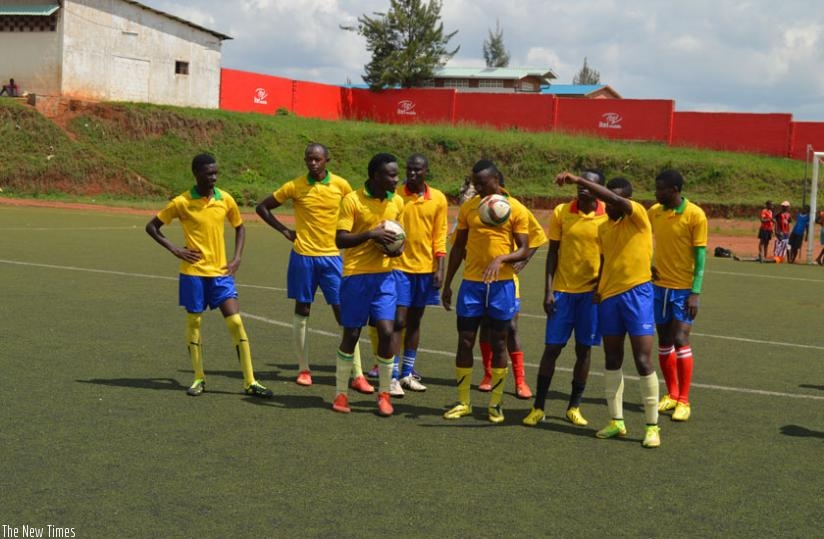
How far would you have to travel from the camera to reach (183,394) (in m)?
8.94

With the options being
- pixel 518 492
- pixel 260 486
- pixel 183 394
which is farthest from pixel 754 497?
pixel 183 394

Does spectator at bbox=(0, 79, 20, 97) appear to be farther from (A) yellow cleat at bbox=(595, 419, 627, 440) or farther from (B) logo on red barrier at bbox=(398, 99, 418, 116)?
(A) yellow cleat at bbox=(595, 419, 627, 440)

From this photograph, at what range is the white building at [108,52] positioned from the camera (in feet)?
155

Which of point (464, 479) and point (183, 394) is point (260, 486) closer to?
point (464, 479)

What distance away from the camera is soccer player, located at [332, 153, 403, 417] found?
8.41 meters

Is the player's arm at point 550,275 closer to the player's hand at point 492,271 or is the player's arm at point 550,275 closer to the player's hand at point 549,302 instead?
the player's hand at point 549,302

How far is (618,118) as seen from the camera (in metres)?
52.9

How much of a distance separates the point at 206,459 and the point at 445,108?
169ft

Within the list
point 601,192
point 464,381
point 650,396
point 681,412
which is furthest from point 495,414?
point 601,192

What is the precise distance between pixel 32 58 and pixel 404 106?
2096cm

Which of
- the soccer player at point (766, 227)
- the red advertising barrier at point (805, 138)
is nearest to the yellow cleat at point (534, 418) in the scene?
the soccer player at point (766, 227)

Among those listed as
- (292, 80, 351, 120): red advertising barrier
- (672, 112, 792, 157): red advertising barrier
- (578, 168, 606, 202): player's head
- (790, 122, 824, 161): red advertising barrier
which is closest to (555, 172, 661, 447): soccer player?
(578, 168, 606, 202): player's head

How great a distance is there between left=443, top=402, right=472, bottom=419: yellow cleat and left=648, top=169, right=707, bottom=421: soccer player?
1783mm

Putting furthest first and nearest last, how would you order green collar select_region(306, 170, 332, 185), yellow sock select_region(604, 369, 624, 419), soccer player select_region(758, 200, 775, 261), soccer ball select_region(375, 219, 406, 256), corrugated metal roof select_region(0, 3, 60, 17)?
corrugated metal roof select_region(0, 3, 60, 17)
soccer player select_region(758, 200, 775, 261)
green collar select_region(306, 170, 332, 185)
soccer ball select_region(375, 219, 406, 256)
yellow sock select_region(604, 369, 624, 419)
